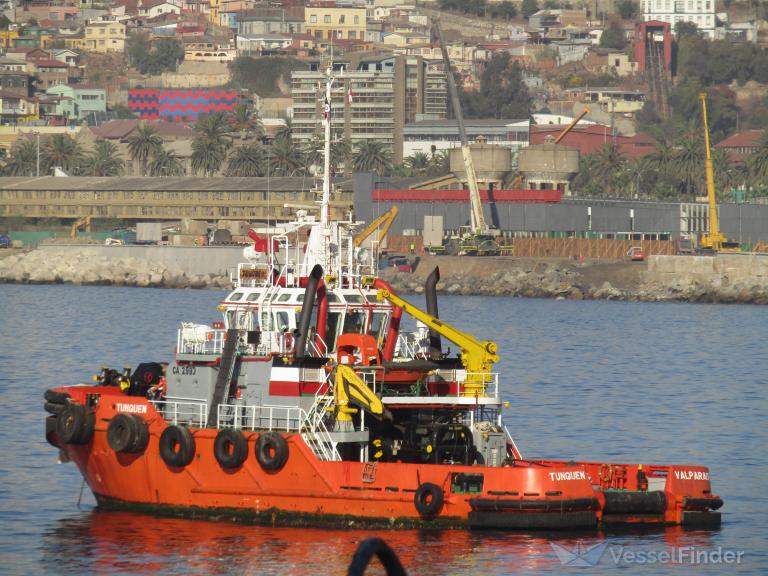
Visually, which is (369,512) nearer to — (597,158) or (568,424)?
(568,424)

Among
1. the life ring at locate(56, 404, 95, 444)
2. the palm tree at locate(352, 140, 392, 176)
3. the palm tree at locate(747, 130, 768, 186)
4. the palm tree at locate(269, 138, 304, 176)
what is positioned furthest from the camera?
the palm tree at locate(352, 140, 392, 176)

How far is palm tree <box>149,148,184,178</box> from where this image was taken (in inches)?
7298

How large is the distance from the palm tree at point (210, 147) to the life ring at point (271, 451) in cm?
14778

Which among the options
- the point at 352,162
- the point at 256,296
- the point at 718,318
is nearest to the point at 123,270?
the point at 718,318

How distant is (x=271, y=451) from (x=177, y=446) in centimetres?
A: 205

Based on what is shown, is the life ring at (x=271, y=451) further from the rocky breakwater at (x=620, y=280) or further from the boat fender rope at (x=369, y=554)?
the rocky breakwater at (x=620, y=280)

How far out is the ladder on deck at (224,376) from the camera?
33281mm

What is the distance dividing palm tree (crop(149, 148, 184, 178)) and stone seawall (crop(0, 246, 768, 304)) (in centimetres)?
5301

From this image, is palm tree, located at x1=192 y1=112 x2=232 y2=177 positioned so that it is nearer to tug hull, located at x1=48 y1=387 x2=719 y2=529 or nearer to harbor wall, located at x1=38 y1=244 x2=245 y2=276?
harbor wall, located at x1=38 y1=244 x2=245 y2=276

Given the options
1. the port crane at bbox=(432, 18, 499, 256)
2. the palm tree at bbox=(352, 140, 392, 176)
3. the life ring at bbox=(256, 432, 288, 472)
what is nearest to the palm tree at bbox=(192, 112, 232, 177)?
the palm tree at bbox=(352, 140, 392, 176)

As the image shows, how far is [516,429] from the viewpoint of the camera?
1789 inches

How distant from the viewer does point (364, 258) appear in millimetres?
35125
